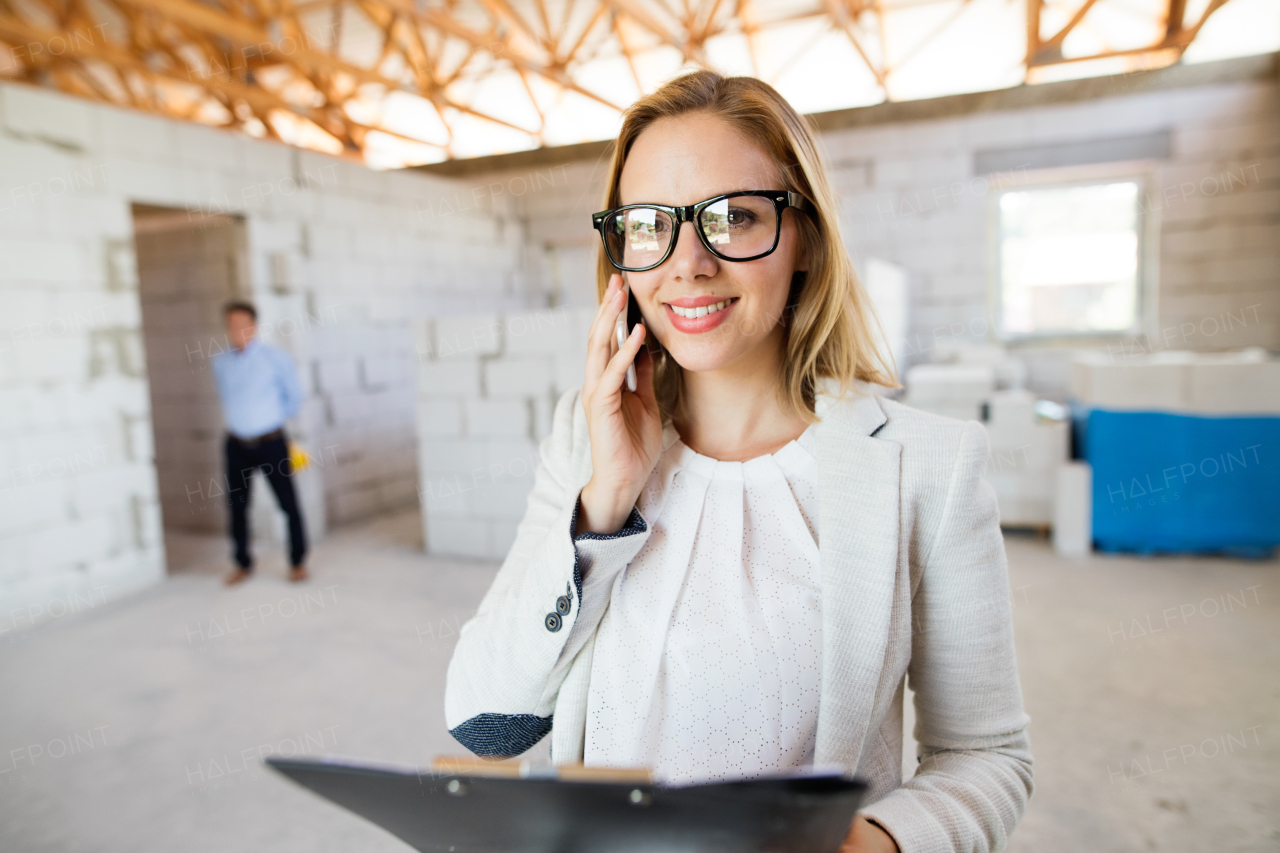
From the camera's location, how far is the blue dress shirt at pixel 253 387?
4336mm

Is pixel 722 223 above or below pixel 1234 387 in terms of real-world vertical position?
above

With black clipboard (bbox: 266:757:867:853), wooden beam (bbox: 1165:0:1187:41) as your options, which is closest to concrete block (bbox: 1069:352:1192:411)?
wooden beam (bbox: 1165:0:1187:41)

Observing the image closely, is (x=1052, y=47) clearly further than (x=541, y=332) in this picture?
Yes

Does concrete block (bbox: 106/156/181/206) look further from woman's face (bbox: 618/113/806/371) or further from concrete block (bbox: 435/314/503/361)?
woman's face (bbox: 618/113/806/371)

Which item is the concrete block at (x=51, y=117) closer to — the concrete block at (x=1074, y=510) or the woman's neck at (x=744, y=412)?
the woman's neck at (x=744, y=412)

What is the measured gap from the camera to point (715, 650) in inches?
37.2

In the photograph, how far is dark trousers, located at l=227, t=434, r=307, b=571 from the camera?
14.5 feet

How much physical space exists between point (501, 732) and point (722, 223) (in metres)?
0.73

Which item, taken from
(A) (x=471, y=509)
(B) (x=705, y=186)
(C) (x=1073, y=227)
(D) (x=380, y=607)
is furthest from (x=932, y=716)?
(C) (x=1073, y=227)

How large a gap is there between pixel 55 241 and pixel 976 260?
6.65 meters

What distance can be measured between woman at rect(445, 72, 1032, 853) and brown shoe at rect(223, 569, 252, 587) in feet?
13.3

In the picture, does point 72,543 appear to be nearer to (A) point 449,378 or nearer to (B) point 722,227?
(A) point 449,378

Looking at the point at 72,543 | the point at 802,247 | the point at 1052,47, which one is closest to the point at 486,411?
the point at 72,543

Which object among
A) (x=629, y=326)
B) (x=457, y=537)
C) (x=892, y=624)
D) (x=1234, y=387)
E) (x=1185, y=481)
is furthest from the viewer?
(x=457, y=537)
